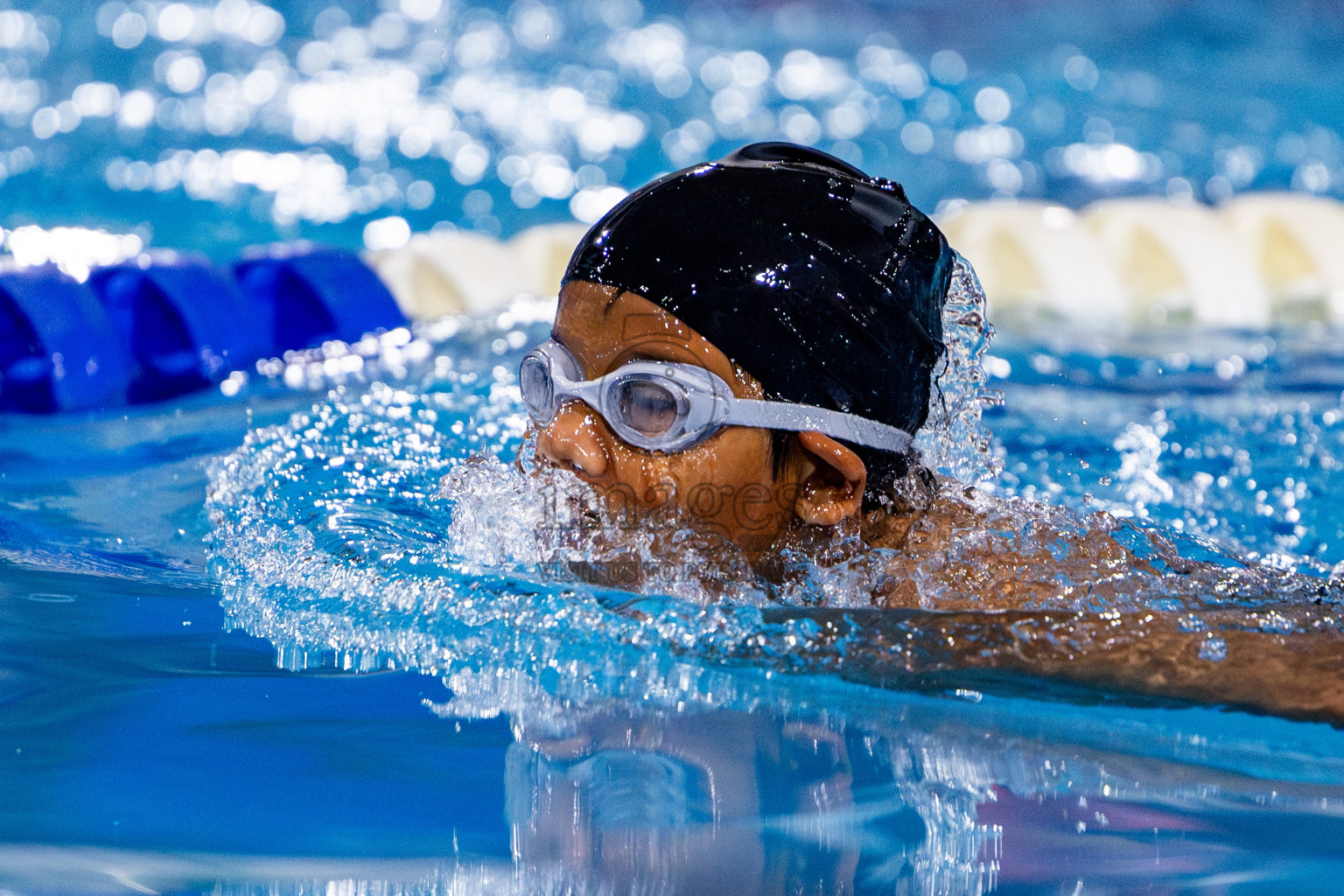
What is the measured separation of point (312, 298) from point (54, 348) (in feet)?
2.96

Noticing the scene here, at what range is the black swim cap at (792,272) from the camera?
6.36 feet

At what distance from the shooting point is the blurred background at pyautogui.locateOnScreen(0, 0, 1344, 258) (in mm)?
6883

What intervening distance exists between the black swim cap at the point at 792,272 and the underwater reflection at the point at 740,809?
0.54 m

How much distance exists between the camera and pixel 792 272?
196cm

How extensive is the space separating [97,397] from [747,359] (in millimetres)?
2455

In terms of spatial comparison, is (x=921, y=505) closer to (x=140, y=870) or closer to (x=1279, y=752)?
(x=1279, y=752)

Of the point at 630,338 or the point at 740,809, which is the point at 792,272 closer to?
the point at 630,338

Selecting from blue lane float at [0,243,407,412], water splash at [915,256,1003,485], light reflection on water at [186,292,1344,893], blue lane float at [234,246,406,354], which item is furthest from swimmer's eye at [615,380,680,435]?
blue lane float at [234,246,406,354]

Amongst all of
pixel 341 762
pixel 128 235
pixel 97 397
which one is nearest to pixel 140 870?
pixel 341 762

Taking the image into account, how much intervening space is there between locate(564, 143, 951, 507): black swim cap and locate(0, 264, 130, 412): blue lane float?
223 cm

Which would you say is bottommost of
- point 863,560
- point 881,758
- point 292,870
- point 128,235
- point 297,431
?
point 292,870

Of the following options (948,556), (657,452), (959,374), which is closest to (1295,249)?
(959,374)

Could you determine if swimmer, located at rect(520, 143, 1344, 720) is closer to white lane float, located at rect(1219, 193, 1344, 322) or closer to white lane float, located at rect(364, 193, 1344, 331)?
white lane float, located at rect(364, 193, 1344, 331)

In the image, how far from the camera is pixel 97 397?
3768 millimetres
